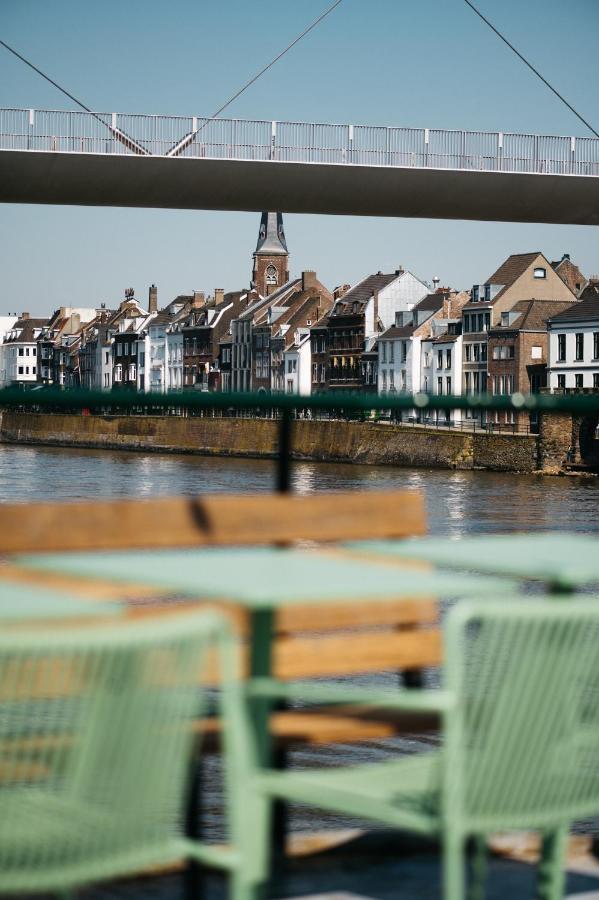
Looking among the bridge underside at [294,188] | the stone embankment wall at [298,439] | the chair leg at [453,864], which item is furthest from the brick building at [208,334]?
the chair leg at [453,864]

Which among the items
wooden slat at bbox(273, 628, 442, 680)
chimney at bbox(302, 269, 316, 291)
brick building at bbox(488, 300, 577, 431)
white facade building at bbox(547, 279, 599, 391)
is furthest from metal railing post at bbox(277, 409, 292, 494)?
chimney at bbox(302, 269, 316, 291)

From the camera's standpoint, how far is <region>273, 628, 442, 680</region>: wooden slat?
272 cm

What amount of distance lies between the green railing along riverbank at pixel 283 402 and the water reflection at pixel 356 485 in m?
37.5

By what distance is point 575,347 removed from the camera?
217ft

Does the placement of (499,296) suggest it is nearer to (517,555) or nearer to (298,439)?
(298,439)

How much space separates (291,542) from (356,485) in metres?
50.7

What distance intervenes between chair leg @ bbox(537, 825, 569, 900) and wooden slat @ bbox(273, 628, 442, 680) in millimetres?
447

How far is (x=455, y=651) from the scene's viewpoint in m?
2.11

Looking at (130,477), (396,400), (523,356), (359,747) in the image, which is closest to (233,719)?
(396,400)

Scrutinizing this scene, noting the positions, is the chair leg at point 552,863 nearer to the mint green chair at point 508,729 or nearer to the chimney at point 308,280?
the mint green chair at point 508,729

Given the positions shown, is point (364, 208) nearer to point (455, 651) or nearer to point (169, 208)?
point (169, 208)

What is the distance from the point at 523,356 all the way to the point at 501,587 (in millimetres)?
67620

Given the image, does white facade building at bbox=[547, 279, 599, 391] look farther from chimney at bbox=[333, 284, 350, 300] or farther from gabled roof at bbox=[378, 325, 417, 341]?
chimney at bbox=[333, 284, 350, 300]

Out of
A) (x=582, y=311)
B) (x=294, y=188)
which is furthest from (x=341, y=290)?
(x=294, y=188)
